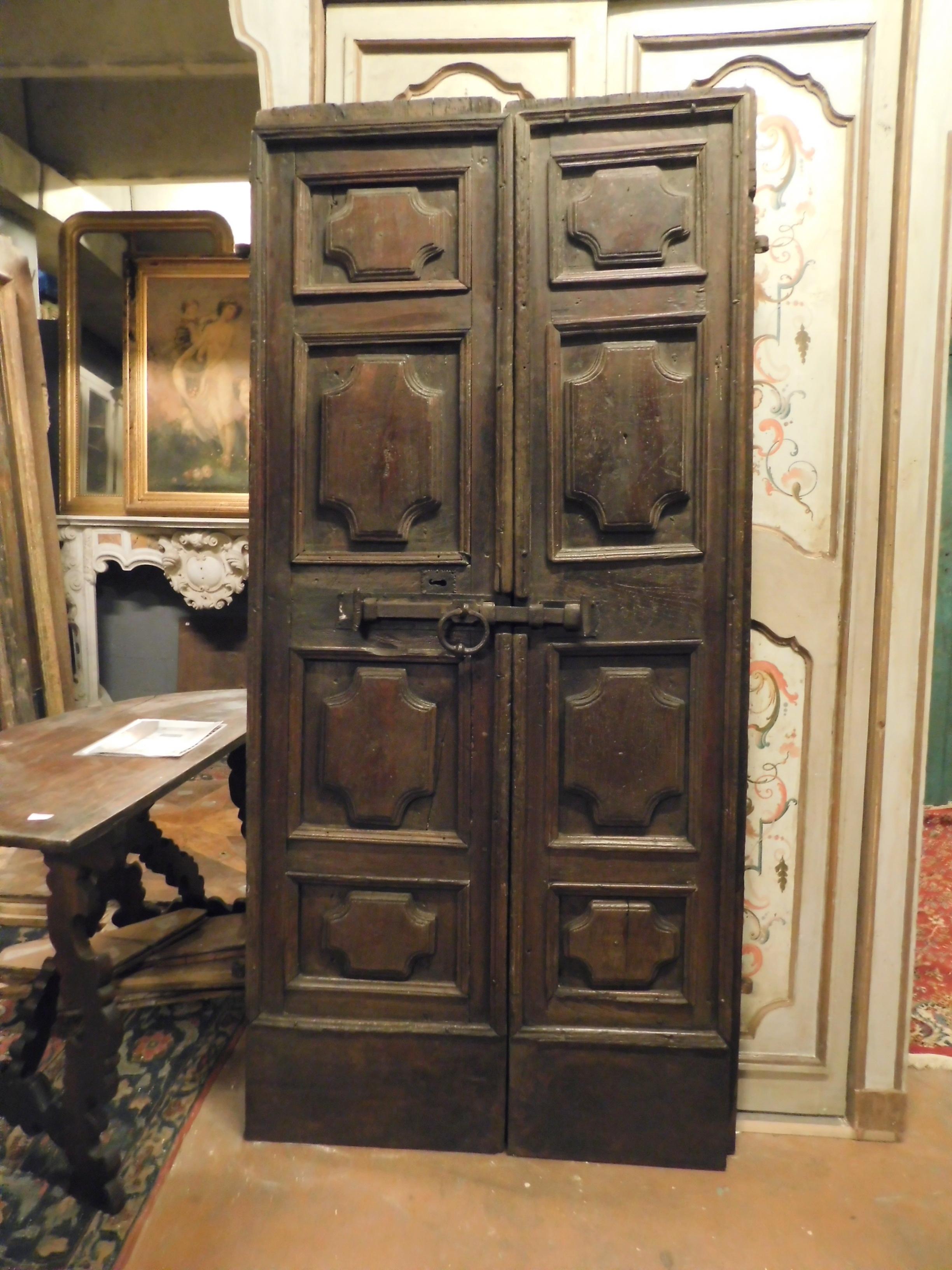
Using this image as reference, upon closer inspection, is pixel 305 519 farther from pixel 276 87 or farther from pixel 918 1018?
pixel 918 1018

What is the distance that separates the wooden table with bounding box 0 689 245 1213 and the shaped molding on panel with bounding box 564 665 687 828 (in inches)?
35.4

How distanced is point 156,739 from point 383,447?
1.02 meters

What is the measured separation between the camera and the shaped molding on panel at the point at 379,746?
62.1 inches

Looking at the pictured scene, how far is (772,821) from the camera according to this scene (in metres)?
1.75

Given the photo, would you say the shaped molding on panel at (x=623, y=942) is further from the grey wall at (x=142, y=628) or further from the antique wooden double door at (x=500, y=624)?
the grey wall at (x=142, y=628)

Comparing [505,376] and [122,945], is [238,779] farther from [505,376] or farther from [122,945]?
[505,376]

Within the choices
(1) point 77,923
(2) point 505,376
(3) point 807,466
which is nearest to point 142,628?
(1) point 77,923

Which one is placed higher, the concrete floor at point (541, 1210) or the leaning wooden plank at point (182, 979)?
the leaning wooden plank at point (182, 979)

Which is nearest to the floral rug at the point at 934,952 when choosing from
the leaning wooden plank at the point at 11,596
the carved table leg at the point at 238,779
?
the carved table leg at the point at 238,779

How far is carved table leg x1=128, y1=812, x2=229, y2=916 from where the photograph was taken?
2.33 meters

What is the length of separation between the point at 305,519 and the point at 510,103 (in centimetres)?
94

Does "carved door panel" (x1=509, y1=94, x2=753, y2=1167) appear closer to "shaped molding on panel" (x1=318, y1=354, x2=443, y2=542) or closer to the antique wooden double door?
the antique wooden double door

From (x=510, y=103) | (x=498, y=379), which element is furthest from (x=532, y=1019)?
(x=510, y=103)

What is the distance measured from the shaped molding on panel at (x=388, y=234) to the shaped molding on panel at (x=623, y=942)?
1.40 meters
